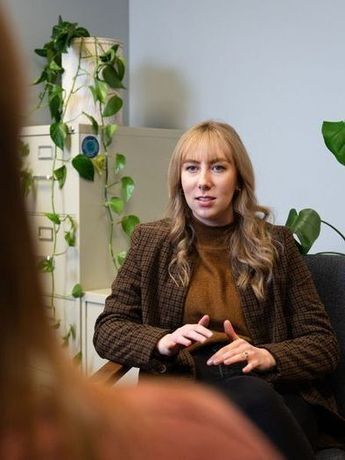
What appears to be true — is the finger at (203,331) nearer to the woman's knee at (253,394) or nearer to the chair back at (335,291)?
the woman's knee at (253,394)

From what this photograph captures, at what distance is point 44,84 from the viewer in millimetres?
3348

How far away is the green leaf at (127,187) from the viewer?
3047 mm

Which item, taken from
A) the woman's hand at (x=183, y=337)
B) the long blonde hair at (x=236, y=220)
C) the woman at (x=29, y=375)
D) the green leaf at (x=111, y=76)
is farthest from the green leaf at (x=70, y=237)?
the woman at (x=29, y=375)

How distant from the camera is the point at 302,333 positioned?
214 cm

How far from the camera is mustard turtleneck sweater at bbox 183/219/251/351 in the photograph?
2.14 m

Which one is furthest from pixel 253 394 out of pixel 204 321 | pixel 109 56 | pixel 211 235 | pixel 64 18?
pixel 64 18

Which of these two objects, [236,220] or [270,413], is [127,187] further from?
[270,413]

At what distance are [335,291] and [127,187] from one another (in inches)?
43.4

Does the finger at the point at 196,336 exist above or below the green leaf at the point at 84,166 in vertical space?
below

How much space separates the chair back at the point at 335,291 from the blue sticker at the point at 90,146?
3.52 ft

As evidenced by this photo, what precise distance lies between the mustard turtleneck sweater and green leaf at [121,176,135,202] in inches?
34.3

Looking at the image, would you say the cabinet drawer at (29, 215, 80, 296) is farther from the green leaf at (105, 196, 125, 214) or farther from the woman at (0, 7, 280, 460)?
the woman at (0, 7, 280, 460)

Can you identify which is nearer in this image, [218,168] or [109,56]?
[218,168]

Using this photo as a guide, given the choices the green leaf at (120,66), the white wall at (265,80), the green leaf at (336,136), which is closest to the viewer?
the green leaf at (336,136)
